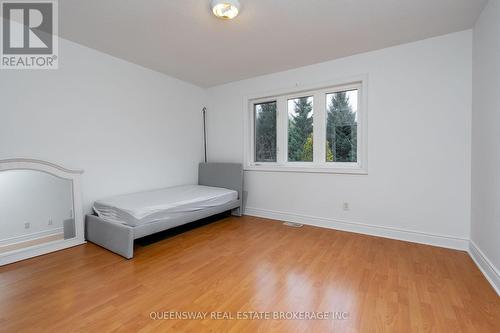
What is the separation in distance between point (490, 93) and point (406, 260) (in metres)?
1.70

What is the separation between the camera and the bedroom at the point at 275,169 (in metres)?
1.71

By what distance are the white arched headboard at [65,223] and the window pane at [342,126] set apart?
3.38 meters

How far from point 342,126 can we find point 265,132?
4.35 feet

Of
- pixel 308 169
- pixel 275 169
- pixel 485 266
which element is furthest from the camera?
pixel 275 169

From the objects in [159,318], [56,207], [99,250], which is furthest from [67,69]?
[159,318]

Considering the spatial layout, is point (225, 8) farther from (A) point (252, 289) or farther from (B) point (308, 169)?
(A) point (252, 289)

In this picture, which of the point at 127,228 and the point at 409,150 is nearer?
the point at 127,228

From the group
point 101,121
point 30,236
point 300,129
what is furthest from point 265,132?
point 30,236

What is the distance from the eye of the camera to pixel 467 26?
2.40 metres

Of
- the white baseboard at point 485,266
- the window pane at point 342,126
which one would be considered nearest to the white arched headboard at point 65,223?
the window pane at point 342,126

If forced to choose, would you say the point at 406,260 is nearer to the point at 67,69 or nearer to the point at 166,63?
the point at 166,63

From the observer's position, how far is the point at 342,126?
3332mm

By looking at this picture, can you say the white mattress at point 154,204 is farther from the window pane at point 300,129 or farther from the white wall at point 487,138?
the white wall at point 487,138

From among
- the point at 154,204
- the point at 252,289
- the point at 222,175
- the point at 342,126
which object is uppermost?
the point at 342,126
